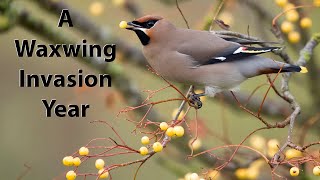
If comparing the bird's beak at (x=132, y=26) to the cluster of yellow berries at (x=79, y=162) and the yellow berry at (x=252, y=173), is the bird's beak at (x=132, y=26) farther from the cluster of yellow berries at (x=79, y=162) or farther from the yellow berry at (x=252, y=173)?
the yellow berry at (x=252, y=173)

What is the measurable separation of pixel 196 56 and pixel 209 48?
13 cm

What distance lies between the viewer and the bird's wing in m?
3.76

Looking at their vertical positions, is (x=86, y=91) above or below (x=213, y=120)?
above

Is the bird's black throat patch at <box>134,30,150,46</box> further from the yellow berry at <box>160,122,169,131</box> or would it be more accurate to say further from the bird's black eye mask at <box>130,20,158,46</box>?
the yellow berry at <box>160,122,169,131</box>

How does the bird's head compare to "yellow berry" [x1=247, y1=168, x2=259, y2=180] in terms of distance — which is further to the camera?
"yellow berry" [x1=247, y1=168, x2=259, y2=180]

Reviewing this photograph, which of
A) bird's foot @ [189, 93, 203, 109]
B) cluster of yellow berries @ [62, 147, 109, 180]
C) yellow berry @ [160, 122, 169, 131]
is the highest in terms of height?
bird's foot @ [189, 93, 203, 109]

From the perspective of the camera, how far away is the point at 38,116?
7281 mm

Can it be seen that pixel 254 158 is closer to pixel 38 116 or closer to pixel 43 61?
pixel 43 61

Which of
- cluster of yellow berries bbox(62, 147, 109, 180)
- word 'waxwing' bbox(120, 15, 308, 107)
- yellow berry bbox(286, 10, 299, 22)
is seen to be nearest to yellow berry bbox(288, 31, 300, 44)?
yellow berry bbox(286, 10, 299, 22)

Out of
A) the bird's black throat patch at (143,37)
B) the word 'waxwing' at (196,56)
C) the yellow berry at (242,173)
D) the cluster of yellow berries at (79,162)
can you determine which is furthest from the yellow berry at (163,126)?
the yellow berry at (242,173)

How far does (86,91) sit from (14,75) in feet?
7.12

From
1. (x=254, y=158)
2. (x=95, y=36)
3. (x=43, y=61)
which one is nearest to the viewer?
(x=254, y=158)

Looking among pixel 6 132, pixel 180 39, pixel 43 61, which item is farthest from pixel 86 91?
pixel 6 132

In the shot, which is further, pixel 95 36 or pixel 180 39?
pixel 95 36
